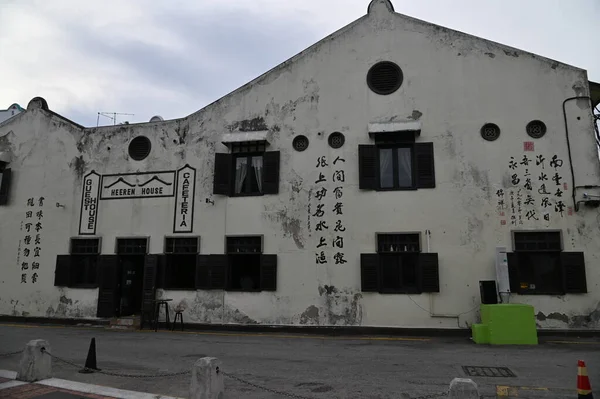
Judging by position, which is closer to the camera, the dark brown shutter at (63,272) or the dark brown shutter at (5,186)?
the dark brown shutter at (63,272)

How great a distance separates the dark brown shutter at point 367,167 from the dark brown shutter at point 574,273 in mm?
5265

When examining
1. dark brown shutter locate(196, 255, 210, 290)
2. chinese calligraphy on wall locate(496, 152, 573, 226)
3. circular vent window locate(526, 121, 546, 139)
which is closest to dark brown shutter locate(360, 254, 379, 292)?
chinese calligraphy on wall locate(496, 152, 573, 226)

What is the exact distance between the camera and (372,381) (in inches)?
284

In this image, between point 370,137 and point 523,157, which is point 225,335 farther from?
point 523,157

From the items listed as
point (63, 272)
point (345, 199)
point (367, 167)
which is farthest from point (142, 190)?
point (367, 167)

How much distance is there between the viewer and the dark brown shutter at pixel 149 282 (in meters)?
13.8

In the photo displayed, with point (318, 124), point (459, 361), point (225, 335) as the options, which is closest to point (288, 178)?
point (318, 124)

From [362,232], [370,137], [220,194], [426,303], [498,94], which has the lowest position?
[426,303]

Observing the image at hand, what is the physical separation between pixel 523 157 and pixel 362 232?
190 inches

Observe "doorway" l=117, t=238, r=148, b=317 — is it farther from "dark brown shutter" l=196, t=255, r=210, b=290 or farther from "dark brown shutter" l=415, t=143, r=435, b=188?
"dark brown shutter" l=415, t=143, r=435, b=188

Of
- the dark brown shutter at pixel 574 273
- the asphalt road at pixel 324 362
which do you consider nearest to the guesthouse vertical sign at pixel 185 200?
the asphalt road at pixel 324 362

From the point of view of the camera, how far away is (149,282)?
14.0 meters

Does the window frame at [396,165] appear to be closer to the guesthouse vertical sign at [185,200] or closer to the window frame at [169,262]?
the guesthouse vertical sign at [185,200]

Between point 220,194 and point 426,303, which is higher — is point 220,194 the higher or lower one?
the higher one
